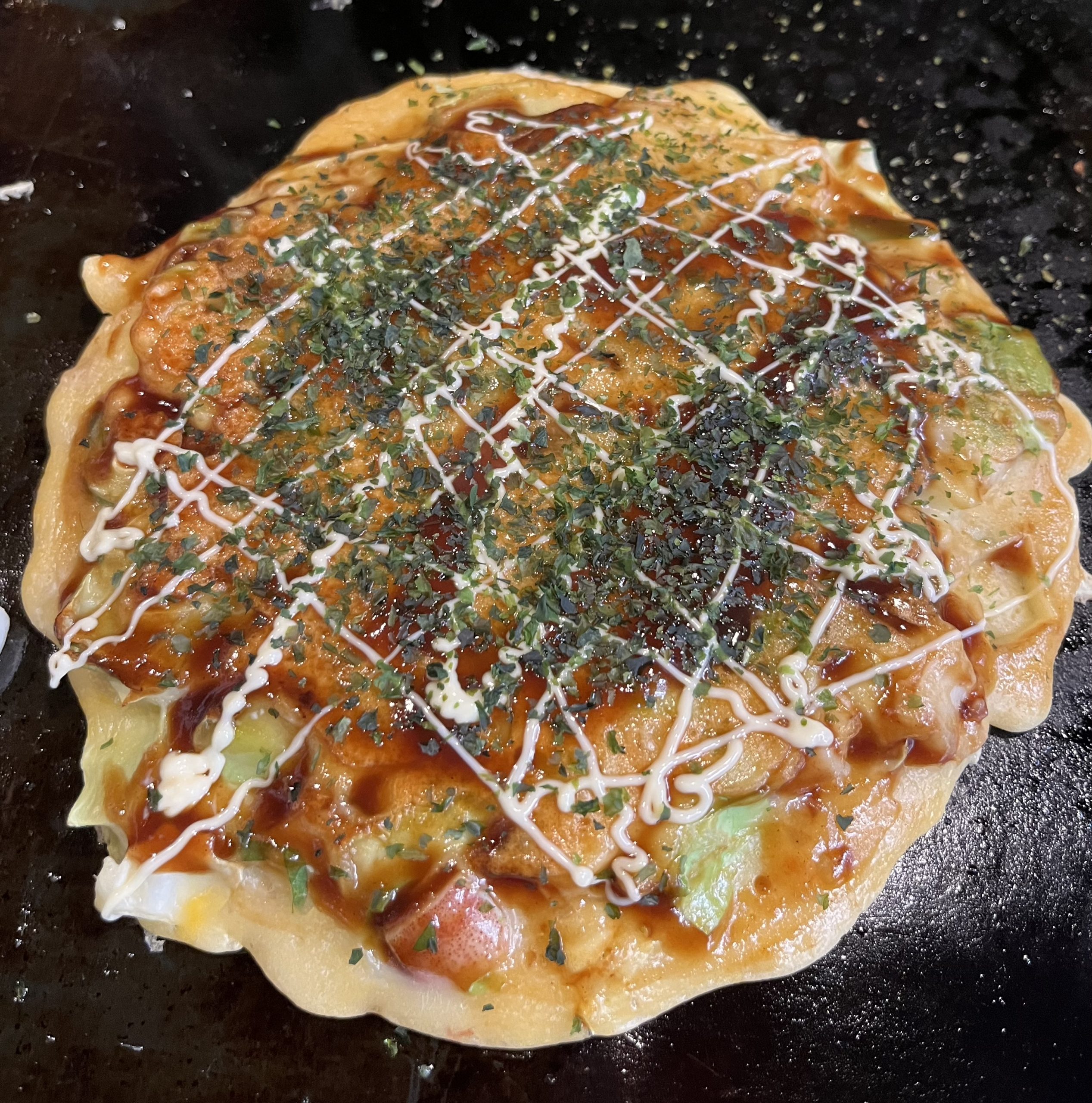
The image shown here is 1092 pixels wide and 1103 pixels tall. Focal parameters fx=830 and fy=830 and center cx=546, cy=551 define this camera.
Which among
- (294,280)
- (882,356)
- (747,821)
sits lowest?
(747,821)

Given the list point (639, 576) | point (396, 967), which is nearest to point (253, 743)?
point (396, 967)

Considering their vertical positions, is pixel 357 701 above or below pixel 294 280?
below

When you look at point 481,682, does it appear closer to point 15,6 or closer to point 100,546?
point 100,546

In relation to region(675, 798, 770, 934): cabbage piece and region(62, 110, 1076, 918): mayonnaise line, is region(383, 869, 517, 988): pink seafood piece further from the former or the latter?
region(675, 798, 770, 934): cabbage piece

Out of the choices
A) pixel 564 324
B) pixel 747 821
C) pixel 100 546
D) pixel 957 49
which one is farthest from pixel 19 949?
pixel 957 49

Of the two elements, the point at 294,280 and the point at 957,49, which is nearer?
the point at 294,280

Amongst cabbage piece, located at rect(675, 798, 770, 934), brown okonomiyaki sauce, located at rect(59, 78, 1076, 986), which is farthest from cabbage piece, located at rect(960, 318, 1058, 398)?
cabbage piece, located at rect(675, 798, 770, 934)

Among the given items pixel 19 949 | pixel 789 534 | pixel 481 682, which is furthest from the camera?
pixel 19 949

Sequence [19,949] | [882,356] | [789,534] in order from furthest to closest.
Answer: [882,356] < [19,949] < [789,534]
